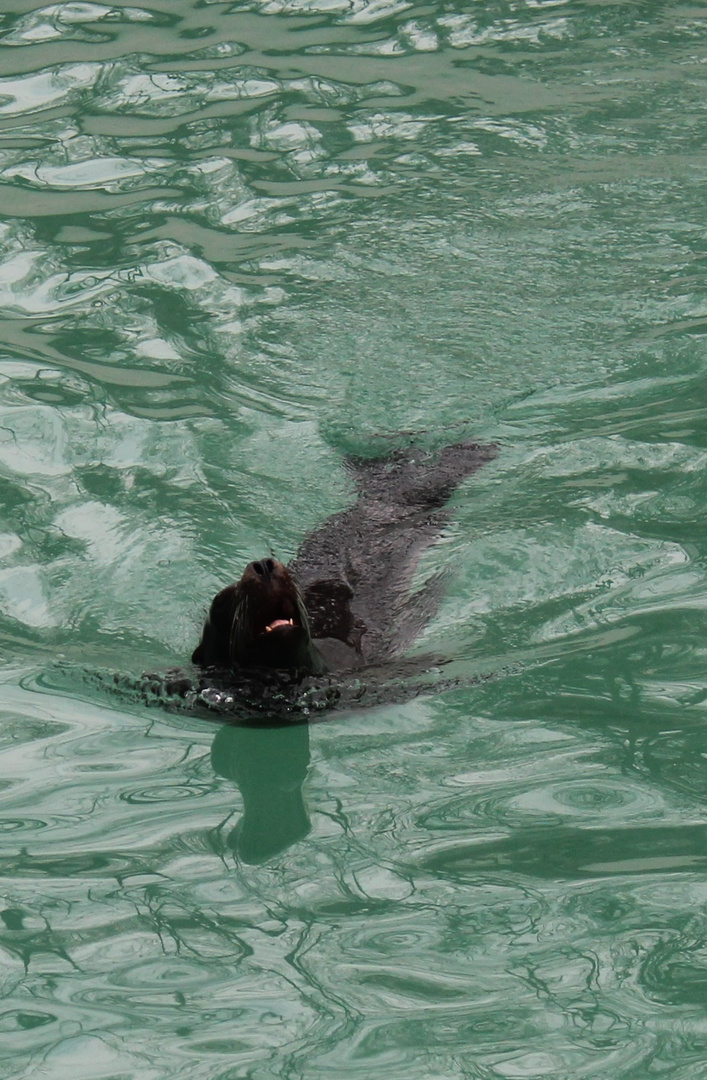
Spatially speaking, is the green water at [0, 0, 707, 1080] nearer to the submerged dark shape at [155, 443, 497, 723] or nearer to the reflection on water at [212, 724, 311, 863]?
the reflection on water at [212, 724, 311, 863]

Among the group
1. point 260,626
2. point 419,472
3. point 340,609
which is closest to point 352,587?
point 340,609

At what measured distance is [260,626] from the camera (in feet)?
A: 18.6

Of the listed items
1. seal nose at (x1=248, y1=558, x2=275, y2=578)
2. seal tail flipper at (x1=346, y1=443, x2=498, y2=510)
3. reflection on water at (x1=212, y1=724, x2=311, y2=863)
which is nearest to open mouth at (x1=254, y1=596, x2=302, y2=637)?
seal nose at (x1=248, y1=558, x2=275, y2=578)

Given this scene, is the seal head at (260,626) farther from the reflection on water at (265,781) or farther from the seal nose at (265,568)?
the reflection on water at (265,781)

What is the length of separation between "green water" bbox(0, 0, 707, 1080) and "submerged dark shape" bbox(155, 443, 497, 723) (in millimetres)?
143

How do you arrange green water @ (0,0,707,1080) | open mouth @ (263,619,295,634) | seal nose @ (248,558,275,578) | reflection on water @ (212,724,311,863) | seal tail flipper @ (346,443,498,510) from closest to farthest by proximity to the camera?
green water @ (0,0,707,1080) → reflection on water @ (212,724,311,863) → seal nose @ (248,558,275,578) → open mouth @ (263,619,295,634) → seal tail flipper @ (346,443,498,510)

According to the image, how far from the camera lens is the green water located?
444cm

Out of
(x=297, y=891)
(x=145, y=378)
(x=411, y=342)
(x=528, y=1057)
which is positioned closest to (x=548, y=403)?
(x=411, y=342)

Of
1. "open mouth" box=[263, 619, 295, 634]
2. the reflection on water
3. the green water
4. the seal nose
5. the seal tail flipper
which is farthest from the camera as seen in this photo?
A: the seal tail flipper

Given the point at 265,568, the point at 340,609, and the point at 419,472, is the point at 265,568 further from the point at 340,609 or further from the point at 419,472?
the point at 419,472

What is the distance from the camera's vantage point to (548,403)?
8.17 m

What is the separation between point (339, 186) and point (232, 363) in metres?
2.52

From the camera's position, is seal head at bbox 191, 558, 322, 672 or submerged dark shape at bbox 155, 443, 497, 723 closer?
seal head at bbox 191, 558, 322, 672

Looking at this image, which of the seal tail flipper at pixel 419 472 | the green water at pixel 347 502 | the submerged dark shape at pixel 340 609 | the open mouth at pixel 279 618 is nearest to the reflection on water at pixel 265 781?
the green water at pixel 347 502
